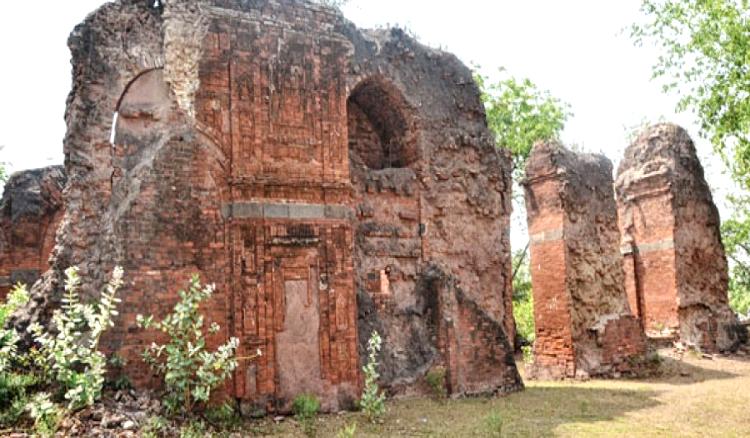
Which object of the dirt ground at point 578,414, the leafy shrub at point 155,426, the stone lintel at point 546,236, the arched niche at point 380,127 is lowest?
the dirt ground at point 578,414

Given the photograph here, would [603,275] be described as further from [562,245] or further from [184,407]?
[184,407]

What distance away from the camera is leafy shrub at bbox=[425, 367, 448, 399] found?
10438 millimetres

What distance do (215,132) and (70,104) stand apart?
1788 mm

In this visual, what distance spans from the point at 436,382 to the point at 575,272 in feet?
15.8

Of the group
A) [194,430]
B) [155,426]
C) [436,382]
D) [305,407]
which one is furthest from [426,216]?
[155,426]

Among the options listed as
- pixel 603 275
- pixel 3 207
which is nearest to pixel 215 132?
→ pixel 603 275

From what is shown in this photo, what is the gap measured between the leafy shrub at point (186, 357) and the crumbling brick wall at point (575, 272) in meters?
7.96

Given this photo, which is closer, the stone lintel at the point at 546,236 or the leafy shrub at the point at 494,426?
Result: the leafy shrub at the point at 494,426

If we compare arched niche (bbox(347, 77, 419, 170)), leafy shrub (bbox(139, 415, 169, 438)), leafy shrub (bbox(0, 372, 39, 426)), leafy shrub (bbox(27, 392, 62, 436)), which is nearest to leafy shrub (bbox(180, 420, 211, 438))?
leafy shrub (bbox(139, 415, 169, 438))

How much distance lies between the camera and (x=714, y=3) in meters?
10.4

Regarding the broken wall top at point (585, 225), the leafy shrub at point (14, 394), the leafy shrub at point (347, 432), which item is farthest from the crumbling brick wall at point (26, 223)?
the leafy shrub at point (347, 432)

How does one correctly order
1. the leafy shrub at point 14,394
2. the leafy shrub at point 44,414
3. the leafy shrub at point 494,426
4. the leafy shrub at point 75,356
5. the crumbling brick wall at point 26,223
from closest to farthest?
1. the leafy shrub at point 44,414
2. the leafy shrub at point 14,394
3. the leafy shrub at point 75,356
4. the leafy shrub at point 494,426
5. the crumbling brick wall at point 26,223

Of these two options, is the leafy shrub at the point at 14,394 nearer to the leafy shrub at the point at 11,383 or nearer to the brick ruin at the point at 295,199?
the leafy shrub at the point at 11,383

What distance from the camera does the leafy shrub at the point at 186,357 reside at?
727 centimetres
